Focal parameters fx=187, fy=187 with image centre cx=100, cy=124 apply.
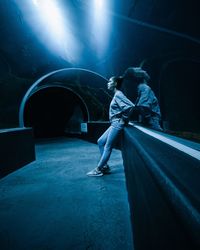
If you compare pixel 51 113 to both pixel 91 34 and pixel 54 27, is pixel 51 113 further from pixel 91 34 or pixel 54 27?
pixel 91 34

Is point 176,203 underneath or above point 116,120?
underneath

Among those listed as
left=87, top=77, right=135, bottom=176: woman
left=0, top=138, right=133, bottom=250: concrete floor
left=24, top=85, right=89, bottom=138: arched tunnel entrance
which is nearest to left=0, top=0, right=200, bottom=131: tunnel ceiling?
left=0, top=138, right=133, bottom=250: concrete floor

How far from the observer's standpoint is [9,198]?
2.96m

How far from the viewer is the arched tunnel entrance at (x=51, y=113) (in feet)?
46.9

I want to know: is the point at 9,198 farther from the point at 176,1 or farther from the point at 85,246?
the point at 176,1

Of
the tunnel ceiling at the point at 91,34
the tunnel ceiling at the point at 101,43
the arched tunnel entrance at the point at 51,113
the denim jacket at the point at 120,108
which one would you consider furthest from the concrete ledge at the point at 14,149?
the arched tunnel entrance at the point at 51,113

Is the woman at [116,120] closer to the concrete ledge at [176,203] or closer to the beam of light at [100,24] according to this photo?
the concrete ledge at [176,203]

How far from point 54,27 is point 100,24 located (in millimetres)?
2183

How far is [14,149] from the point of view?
4531mm

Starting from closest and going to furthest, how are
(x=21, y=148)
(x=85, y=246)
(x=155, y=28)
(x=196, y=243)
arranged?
(x=196, y=243) < (x=85, y=246) < (x=21, y=148) < (x=155, y=28)

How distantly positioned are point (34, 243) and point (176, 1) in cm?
812

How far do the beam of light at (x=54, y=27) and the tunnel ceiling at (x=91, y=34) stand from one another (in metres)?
0.07

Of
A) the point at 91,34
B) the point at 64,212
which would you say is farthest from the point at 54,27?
the point at 64,212

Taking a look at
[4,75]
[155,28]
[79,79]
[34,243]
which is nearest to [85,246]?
[34,243]
